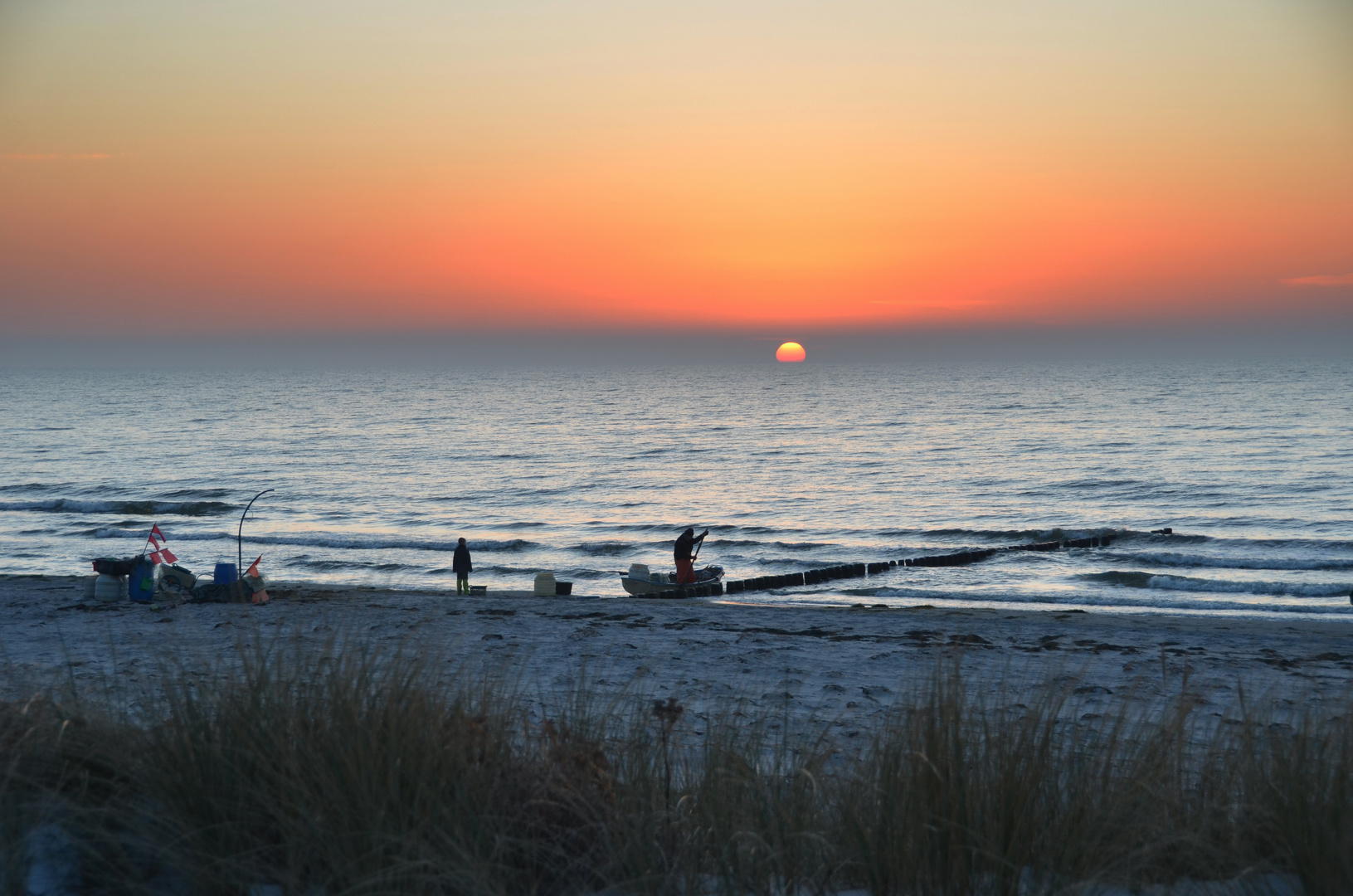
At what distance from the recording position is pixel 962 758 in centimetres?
323

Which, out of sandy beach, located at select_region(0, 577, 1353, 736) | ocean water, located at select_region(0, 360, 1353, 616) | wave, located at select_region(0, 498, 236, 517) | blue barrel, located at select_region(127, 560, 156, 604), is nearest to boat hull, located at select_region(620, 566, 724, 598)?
ocean water, located at select_region(0, 360, 1353, 616)

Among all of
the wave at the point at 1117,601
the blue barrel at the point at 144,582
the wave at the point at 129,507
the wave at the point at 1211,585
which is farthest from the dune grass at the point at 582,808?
the wave at the point at 129,507

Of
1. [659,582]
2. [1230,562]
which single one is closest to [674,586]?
[659,582]

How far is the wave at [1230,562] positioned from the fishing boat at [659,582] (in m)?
12.5

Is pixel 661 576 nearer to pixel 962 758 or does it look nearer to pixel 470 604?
pixel 470 604

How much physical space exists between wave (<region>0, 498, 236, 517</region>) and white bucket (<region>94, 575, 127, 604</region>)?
21.5m

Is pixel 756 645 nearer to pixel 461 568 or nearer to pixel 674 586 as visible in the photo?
pixel 674 586

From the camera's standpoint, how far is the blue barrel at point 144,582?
47.1ft

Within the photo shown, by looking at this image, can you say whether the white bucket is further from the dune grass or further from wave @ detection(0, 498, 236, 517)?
wave @ detection(0, 498, 236, 517)

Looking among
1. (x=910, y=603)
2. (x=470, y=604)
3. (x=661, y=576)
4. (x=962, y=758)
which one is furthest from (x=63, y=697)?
(x=910, y=603)

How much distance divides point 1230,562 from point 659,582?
15.9 meters

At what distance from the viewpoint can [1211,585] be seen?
21.5 m

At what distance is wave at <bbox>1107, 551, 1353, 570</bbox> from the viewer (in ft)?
75.2

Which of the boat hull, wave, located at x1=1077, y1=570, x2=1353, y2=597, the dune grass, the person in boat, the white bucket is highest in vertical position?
the dune grass
